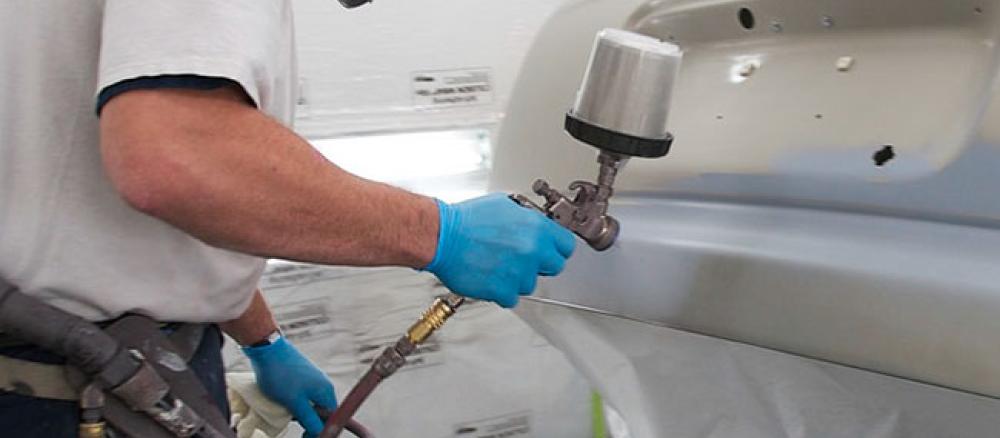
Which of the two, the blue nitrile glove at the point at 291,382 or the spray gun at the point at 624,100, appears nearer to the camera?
the spray gun at the point at 624,100

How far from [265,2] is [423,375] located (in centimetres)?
138

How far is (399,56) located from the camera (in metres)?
1.93

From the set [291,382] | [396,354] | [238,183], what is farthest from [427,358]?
[238,183]

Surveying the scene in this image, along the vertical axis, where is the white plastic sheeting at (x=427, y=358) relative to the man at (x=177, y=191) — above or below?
below

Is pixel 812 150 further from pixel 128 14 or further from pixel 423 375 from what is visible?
pixel 423 375

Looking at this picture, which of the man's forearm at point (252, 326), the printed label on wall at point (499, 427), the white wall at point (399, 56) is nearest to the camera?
the man's forearm at point (252, 326)

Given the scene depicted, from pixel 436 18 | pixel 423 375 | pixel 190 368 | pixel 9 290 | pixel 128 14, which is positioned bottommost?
pixel 423 375

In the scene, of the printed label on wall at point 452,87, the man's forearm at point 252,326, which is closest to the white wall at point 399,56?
the printed label on wall at point 452,87

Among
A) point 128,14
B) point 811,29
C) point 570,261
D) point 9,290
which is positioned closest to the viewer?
point 128,14

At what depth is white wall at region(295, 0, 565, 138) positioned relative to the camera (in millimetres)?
1869

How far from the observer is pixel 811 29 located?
0.98 metres

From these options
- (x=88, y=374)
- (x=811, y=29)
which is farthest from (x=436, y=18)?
(x=88, y=374)

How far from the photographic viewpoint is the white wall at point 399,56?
1869 mm

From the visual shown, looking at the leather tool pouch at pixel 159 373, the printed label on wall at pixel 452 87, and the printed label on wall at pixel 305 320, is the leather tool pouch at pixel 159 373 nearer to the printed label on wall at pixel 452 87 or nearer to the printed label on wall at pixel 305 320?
the printed label on wall at pixel 305 320
